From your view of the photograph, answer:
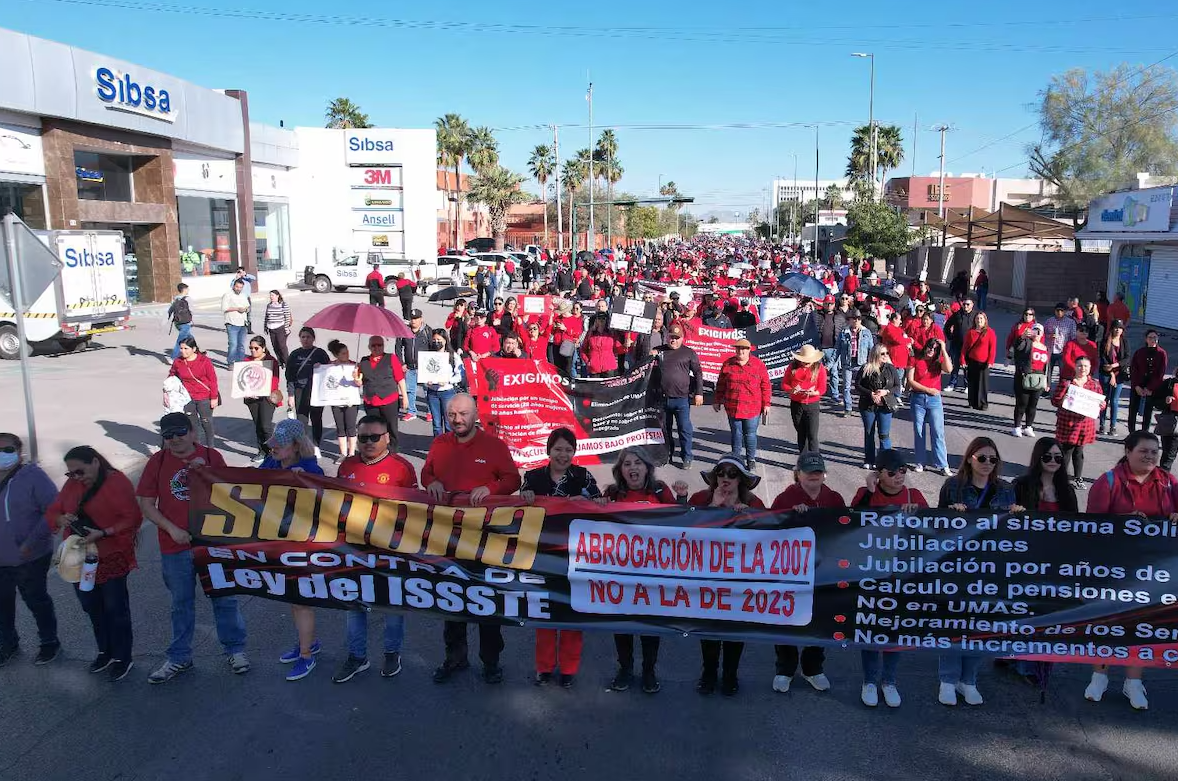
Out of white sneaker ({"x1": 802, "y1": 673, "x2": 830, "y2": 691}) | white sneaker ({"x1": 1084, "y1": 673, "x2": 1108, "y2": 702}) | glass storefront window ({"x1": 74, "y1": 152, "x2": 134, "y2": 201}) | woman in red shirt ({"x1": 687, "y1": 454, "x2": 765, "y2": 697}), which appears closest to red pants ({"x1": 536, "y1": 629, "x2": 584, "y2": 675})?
woman in red shirt ({"x1": 687, "y1": 454, "x2": 765, "y2": 697})

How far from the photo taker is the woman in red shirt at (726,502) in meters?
5.29

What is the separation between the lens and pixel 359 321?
32.2 feet

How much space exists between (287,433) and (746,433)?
229 inches

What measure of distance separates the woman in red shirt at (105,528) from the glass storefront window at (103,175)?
85.3 feet

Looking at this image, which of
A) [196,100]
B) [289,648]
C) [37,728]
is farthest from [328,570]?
[196,100]

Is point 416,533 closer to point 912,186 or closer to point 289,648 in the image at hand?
point 289,648

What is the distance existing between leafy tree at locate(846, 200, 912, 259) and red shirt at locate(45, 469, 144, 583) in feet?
138

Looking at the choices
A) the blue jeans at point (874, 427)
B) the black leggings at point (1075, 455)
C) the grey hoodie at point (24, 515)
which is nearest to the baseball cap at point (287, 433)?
the grey hoodie at point (24, 515)

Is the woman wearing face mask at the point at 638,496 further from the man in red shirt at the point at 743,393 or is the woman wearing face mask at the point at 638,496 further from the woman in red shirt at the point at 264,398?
the woman in red shirt at the point at 264,398

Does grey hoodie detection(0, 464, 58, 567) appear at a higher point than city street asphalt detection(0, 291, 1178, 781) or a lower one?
higher

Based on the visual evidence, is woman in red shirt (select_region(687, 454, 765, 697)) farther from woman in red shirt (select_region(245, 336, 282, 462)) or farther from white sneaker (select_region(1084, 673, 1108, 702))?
woman in red shirt (select_region(245, 336, 282, 462))

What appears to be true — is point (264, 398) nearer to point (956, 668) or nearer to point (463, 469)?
point (463, 469)

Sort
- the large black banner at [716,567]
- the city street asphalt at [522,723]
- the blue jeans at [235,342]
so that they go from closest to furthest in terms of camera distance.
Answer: the city street asphalt at [522,723] → the large black banner at [716,567] → the blue jeans at [235,342]

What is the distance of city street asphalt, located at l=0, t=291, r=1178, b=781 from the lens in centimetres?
472
